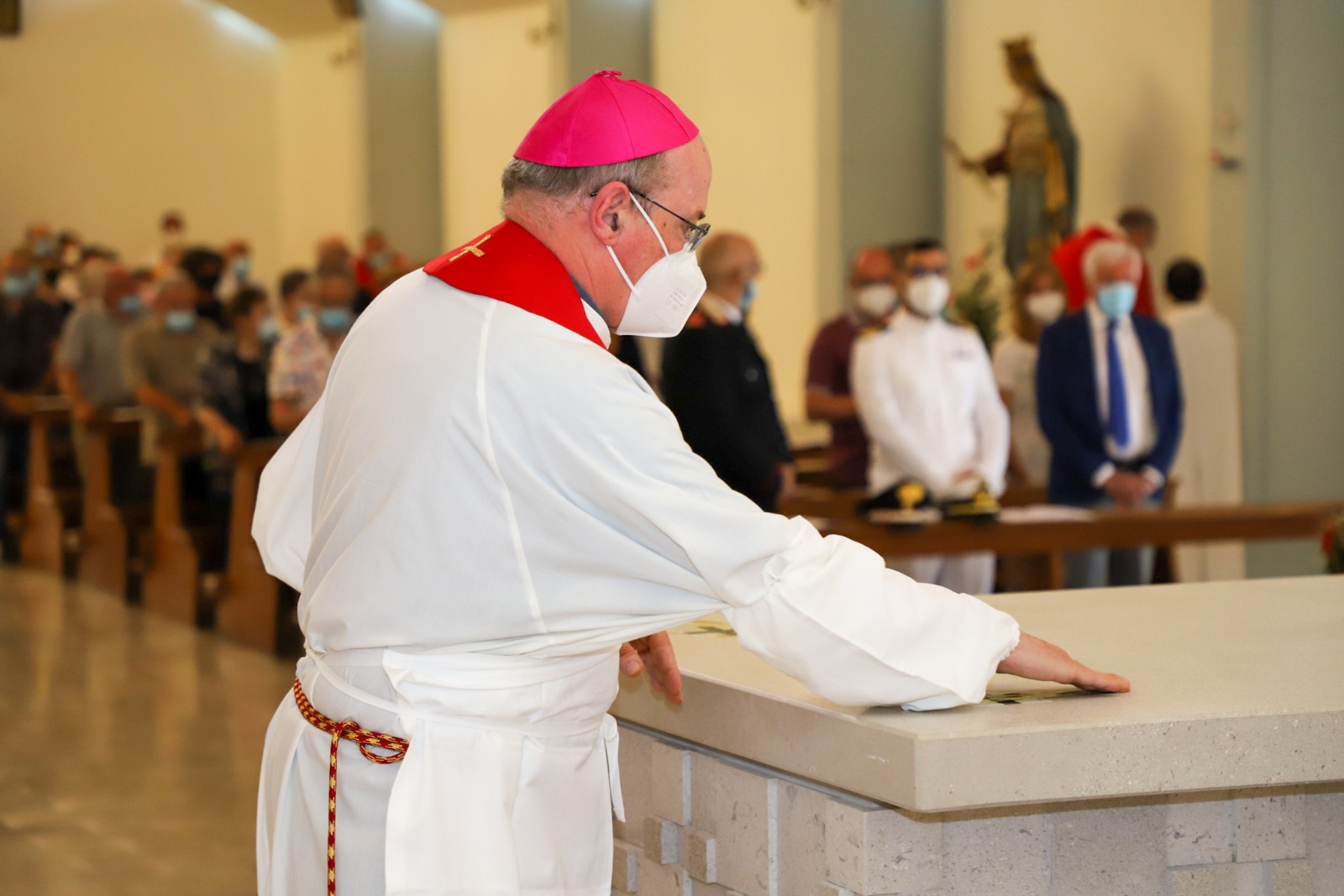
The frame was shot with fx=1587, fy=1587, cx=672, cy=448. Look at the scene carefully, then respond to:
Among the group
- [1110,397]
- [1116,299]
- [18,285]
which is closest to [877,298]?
[1116,299]

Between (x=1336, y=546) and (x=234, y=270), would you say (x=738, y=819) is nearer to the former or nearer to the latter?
(x=1336, y=546)

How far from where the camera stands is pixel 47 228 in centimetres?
1627

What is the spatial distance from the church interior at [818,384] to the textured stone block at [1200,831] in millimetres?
11

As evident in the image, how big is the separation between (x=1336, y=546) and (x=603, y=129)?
2431 millimetres

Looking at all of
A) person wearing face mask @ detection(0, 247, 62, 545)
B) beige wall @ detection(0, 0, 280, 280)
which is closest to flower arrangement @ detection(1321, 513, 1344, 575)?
person wearing face mask @ detection(0, 247, 62, 545)

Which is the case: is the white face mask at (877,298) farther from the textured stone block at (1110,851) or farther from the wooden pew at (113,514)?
the textured stone block at (1110,851)

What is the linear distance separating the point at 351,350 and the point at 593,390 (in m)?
0.36

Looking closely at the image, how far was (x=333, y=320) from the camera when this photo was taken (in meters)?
7.36

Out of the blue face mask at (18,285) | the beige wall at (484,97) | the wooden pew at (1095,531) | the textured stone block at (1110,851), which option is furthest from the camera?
the beige wall at (484,97)

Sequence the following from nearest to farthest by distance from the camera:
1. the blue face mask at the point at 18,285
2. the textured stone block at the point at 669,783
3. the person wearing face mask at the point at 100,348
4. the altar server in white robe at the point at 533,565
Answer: the altar server in white robe at the point at 533,565
the textured stone block at the point at 669,783
the person wearing face mask at the point at 100,348
the blue face mask at the point at 18,285

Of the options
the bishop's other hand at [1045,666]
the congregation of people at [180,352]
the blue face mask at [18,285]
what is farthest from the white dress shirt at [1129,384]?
the blue face mask at [18,285]

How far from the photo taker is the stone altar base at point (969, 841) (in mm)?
2008

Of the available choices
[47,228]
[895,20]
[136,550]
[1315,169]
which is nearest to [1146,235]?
[1315,169]

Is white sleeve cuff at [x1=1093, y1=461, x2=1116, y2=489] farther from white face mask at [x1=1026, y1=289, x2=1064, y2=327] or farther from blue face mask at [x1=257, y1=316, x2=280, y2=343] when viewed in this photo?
blue face mask at [x1=257, y1=316, x2=280, y2=343]
